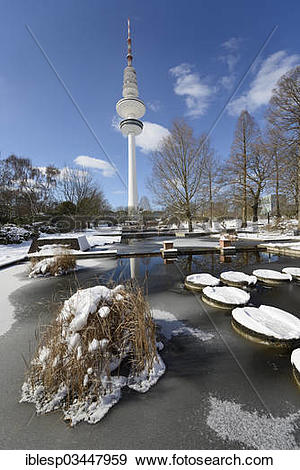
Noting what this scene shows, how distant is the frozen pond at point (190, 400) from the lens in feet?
4.99

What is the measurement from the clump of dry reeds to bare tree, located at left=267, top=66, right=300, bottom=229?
18.0m

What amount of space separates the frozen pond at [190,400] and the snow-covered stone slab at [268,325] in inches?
6.2

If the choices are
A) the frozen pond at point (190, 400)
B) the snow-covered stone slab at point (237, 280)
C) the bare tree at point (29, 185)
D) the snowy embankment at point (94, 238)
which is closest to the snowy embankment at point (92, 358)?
the frozen pond at point (190, 400)

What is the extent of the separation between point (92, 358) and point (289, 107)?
2005 cm

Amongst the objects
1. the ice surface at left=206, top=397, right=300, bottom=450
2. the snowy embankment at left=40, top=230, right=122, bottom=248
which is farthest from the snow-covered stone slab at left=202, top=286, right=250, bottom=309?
the snowy embankment at left=40, top=230, right=122, bottom=248

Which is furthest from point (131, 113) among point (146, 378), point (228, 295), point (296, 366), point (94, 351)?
point (296, 366)

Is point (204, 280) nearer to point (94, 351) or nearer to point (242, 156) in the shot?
point (94, 351)

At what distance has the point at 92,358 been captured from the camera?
82.2 inches

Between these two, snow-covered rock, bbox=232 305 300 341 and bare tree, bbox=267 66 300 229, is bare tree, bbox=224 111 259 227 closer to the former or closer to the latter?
bare tree, bbox=267 66 300 229

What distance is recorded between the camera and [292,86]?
14141 mm

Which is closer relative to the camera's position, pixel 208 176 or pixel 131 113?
pixel 208 176

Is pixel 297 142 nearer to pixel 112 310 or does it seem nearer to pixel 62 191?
pixel 112 310

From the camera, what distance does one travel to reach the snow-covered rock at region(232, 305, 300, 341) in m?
2.71

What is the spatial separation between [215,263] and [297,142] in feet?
43.4
